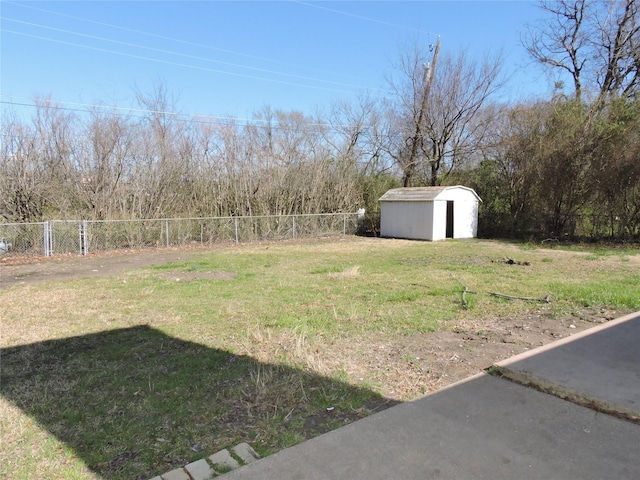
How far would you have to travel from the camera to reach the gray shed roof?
706 inches

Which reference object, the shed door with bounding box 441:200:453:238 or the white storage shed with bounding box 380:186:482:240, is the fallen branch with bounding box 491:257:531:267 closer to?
the white storage shed with bounding box 380:186:482:240

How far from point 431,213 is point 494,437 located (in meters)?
15.7

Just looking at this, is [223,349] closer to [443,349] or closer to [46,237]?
[443,349]

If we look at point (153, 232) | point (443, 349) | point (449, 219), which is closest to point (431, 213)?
point (449, 219)

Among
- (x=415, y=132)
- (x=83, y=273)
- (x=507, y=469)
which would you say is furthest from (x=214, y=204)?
(x=507, y=469)

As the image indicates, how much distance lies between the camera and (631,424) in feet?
8.94

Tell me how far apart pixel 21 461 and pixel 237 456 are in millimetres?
1313

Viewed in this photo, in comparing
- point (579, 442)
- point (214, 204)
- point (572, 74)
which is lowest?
point (579, 442)

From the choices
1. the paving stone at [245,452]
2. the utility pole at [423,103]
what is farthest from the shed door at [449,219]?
the paving stone at [245,452]

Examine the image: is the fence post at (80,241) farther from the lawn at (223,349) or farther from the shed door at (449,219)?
the shed door at (449,219)

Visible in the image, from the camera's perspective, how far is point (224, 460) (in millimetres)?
2486

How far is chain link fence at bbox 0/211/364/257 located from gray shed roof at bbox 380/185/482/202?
233cm

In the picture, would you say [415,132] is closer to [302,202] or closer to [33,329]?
[302,202]

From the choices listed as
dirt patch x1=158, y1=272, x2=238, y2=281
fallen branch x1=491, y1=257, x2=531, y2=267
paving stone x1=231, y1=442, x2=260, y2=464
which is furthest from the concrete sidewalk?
fallen branch x1=491, y1=257, x2=531, y2=267
